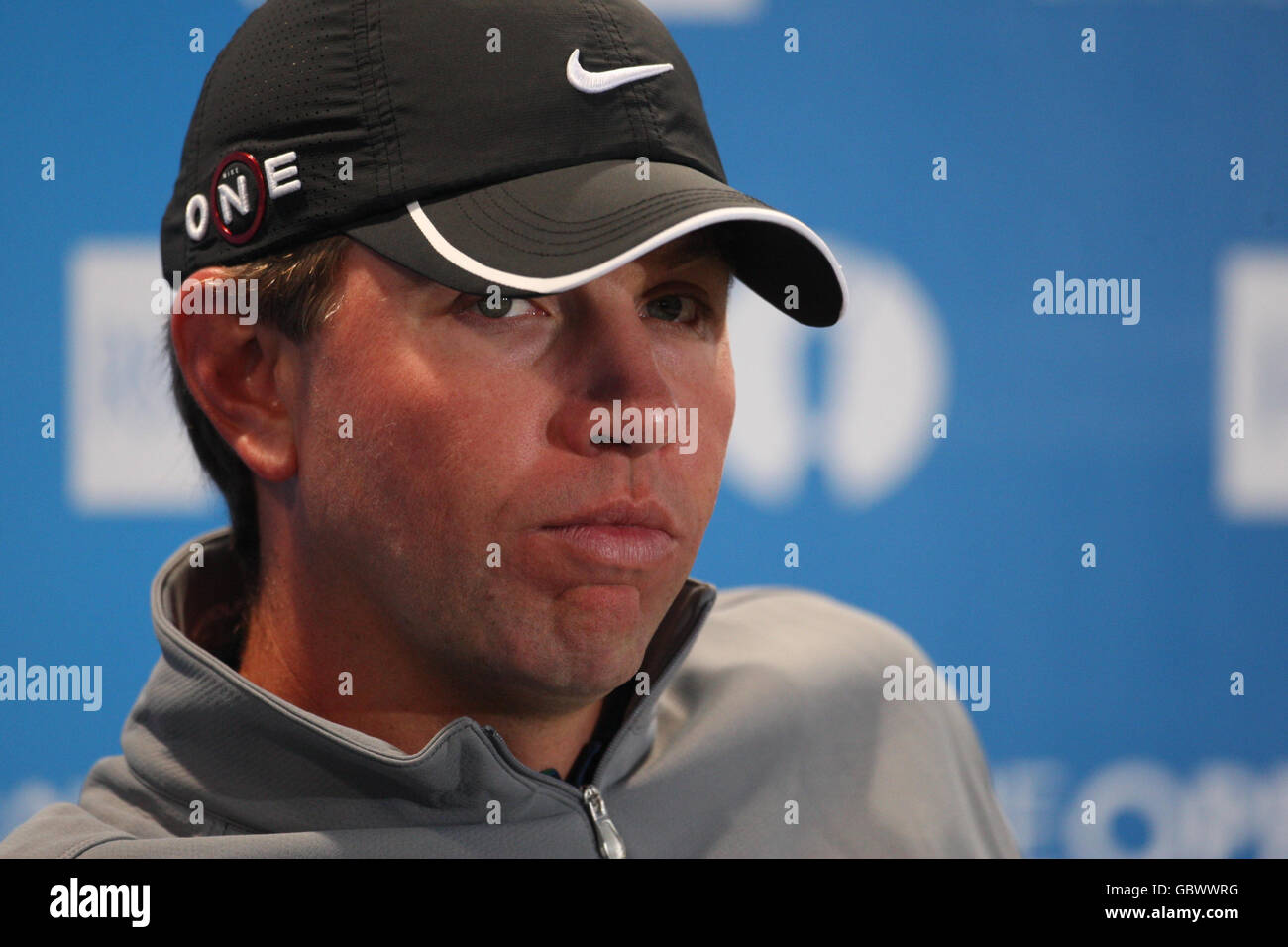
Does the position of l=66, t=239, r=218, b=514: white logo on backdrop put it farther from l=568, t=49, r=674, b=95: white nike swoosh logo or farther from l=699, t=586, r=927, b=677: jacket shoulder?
l=568, t=49, r=674, b=95: white nike swoosh logo

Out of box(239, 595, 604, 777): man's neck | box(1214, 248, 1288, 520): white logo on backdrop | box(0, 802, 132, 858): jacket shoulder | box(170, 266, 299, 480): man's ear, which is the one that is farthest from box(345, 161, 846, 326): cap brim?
box(1214, 248, 1288, 520): white logo on backdrop

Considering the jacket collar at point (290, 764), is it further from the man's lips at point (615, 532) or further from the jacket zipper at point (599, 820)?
the man's lips at point (615, 532)

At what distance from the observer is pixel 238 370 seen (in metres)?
0.75

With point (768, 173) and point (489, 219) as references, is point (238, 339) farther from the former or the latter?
point (768, 173)

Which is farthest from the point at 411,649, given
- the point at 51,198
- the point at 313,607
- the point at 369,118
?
the point at 51,198

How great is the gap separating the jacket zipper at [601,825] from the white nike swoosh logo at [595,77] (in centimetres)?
43

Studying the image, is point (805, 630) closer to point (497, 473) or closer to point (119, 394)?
point (497, 473)

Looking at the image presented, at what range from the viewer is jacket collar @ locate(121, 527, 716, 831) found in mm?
677

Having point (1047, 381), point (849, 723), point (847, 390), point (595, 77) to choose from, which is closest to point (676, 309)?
point (595, 77)

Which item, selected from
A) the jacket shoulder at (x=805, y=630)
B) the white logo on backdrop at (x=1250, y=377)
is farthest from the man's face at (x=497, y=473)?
the white logo on backdrop at (x=1250, y=377)

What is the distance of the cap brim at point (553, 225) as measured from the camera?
25.1 inches

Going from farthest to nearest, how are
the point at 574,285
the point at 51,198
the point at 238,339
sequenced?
the point at 51,198 → the point at 238,339 → the point at 574,285

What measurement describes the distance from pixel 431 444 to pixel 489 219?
13 centimetres

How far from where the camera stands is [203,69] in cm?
135
